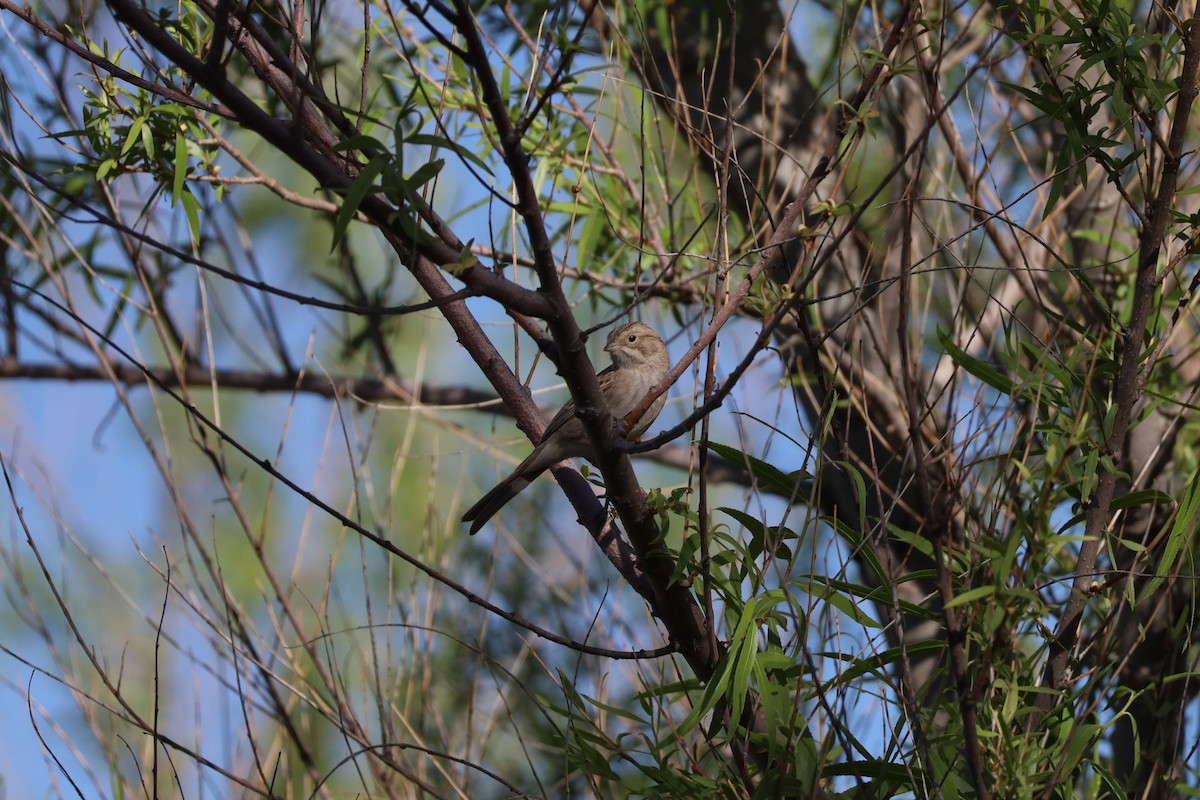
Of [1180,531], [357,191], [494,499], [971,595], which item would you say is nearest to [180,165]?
[357,191]

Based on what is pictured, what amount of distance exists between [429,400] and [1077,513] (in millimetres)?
3935

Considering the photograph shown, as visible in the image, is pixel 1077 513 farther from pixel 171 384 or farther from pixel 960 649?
pixel 171 384

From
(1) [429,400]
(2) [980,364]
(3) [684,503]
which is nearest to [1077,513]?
(2) [980,364]

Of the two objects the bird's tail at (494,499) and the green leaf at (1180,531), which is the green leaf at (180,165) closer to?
the bird's tail at (494,499)

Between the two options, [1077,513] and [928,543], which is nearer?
[928,543]

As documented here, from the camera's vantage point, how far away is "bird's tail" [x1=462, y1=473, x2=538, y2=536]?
477 cm

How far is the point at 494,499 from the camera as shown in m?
4.91

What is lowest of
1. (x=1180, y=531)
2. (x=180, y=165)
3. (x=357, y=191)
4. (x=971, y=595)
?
(x=971, y=595)

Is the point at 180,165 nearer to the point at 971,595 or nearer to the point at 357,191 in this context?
the point at 357,191

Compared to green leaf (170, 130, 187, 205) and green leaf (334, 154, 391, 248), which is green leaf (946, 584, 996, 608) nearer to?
green leaf (334, 154, 391, 248)

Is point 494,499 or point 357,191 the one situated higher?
point 494,499

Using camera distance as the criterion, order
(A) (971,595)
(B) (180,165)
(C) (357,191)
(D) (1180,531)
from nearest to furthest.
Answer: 1. (C) (357,191)
2. (A) (971,595)
3. (D) (1180,531)
4. (B) (180,165)

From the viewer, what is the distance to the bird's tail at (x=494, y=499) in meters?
4.77

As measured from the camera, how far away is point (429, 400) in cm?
636
